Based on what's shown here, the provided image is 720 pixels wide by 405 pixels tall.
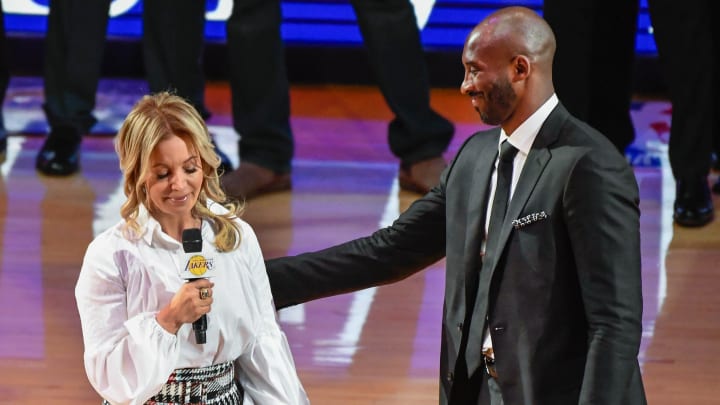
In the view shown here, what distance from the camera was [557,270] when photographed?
218 cm

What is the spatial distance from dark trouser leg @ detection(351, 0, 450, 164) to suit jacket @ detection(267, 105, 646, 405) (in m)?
2.35

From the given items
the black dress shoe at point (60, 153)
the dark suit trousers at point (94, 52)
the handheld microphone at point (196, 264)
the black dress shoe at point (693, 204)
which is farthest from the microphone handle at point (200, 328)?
the black dress shoe at point (60, 153)

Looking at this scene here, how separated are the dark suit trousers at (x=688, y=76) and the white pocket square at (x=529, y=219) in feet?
7.99

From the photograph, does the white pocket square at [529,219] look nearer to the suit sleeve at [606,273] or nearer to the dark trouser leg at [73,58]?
the suit sleeve at [606,273]

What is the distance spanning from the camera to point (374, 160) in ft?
17.6

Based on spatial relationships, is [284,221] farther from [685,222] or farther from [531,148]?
[531,148]

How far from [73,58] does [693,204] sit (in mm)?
2532

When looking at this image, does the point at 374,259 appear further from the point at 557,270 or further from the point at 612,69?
the point at 612,69

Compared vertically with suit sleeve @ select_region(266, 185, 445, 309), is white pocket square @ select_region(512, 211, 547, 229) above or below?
above

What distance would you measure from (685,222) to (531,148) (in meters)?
2.37

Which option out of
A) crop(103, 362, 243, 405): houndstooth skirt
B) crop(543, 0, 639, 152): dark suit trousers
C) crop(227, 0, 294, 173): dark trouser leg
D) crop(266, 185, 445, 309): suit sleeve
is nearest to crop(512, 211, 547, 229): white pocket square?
crop(266, 185, 445, 309): suit sleeve

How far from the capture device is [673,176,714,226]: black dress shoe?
4.47 metres

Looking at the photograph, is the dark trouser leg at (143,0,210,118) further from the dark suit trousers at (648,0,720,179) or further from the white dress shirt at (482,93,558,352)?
the white dress shirt at (482,93,558,352)

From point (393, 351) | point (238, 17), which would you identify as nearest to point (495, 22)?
point (393, 351)
